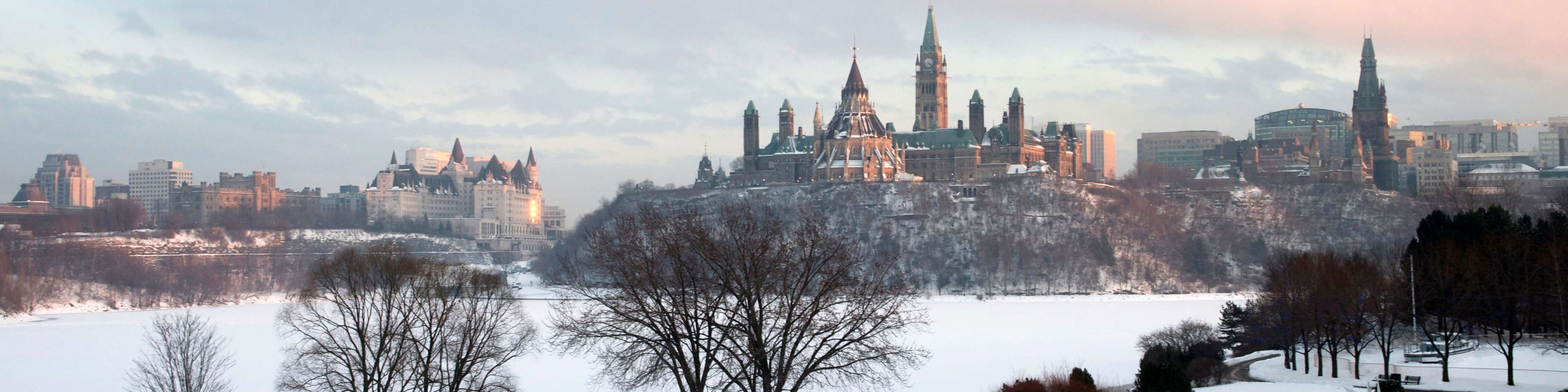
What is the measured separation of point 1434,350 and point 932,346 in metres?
26.5

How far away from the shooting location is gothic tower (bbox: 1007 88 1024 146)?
158 meters

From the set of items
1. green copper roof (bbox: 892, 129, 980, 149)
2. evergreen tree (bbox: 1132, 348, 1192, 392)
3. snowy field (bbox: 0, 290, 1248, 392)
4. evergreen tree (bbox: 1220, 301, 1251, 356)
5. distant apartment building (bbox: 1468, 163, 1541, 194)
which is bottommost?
snowy field (bbox: 0, 290, 1248, 392)

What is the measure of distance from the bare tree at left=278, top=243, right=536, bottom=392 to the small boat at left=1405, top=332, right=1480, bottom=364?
26.5 meters

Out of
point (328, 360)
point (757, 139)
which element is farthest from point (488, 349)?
point (757, 139)

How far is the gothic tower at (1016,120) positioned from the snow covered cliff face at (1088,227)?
799cm

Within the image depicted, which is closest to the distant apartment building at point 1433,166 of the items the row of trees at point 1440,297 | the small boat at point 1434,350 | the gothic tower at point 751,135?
the gothic tower at point 751,135

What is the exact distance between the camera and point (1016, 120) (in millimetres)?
157625

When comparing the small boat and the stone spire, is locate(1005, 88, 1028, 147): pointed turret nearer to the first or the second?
the stone spire

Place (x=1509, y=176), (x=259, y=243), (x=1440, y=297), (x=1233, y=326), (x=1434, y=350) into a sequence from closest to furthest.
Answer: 1. (x=1440, y=297)
2. (x=1434, y=350)
3. (x=1233, y=326)
4. (x=1509, y=176)
5. (x=259, y=243)

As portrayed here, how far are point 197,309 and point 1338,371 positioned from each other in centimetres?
10284

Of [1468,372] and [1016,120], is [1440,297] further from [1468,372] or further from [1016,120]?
[1016,120]

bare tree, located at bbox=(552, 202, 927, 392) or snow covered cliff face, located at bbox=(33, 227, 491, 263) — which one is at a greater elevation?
bare tree, located at bbox=(552, 202, 927, 392)

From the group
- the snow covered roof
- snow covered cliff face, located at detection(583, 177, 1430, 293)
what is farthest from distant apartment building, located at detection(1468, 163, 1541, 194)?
snow covered cliff face, located at detection(583, 177, 1430, 293)

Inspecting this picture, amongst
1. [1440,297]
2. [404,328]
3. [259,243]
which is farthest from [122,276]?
[1440,297]
